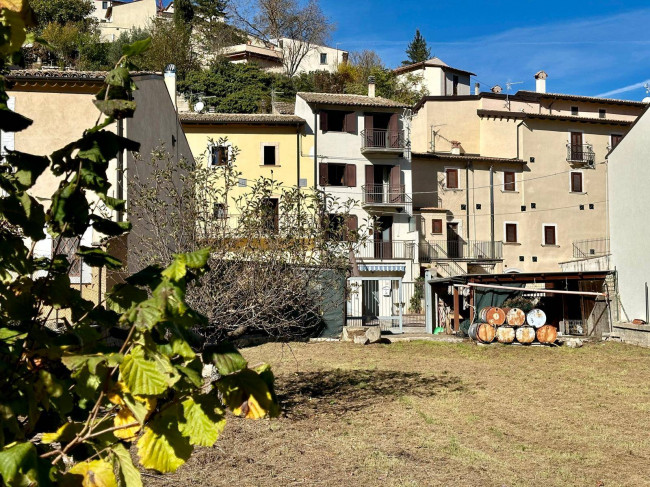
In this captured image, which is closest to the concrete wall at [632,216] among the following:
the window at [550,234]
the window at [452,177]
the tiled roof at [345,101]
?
the tiled roof at [345,101]

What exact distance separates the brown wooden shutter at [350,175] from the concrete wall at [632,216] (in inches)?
606

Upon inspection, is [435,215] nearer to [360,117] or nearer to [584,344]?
[360,117]

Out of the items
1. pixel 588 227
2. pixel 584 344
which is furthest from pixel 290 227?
pixel 588 227

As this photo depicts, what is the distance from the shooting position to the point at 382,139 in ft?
133

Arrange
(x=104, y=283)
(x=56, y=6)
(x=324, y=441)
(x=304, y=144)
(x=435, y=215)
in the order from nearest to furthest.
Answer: (x=324, y=441)
(x=104, y=283)
(x=304, y=144)
(x=435, y=215)
(x=56, y=6)

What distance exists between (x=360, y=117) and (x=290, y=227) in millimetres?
29896

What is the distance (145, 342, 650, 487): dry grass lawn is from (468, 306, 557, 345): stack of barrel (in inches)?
174

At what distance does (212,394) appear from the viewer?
7.13 feet

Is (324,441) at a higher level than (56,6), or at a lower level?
lower

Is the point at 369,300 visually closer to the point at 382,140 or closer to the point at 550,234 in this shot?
the point at 382,140

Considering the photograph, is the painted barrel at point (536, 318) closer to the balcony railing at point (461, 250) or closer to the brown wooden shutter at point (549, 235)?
the balcony railing at point (461, 250)

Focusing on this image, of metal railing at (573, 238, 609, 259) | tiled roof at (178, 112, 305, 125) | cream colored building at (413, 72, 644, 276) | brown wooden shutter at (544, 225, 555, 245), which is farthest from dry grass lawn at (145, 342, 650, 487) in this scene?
metal railing at (573, 238, 609, 259)

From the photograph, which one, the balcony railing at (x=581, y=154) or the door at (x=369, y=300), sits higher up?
the balcony railing at (x=581, y=154)

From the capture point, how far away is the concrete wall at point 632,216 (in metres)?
25.6
